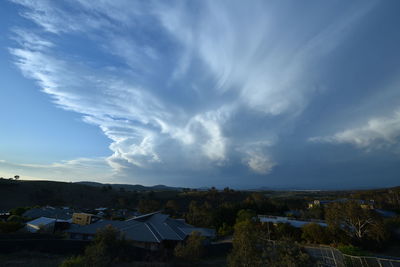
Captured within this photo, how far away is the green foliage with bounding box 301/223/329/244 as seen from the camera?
3594 cm

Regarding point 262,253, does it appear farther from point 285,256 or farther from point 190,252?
point 190,252

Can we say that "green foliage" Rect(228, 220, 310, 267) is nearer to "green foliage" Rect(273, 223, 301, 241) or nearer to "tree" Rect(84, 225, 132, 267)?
"tree" Rect(84, 225, 132, 267)

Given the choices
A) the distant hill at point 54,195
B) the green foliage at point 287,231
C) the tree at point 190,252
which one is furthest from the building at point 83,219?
the distant hill at point 54,195

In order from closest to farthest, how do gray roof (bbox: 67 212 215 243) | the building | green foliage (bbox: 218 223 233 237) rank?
1. gray roof (bbox: 67 212 215 243)
2. the building
3. green foliage (bbox: 218 223 233 237)

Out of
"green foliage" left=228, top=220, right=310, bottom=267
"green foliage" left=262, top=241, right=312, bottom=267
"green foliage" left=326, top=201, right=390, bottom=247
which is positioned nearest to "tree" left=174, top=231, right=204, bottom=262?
"green foliage" left=228, top=220, right=310, bottom=267

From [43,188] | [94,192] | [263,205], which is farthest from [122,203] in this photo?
[263,205]

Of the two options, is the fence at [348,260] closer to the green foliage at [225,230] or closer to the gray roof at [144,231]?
the gray roof at [144,231]

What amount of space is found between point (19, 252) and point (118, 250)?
11.7 meters

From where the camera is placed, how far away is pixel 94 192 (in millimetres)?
99875

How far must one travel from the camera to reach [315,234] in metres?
36.3

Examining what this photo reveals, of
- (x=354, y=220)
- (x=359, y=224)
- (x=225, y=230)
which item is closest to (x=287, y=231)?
(x=354, y=220)

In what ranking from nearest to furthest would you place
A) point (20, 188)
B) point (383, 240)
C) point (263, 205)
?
1. point (383, 240)
2. point (263, 205)
3. point (20, 188)

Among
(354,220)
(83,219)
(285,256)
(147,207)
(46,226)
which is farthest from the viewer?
(147,207)

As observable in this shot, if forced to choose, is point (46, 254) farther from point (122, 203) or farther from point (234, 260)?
point (122, 203)
